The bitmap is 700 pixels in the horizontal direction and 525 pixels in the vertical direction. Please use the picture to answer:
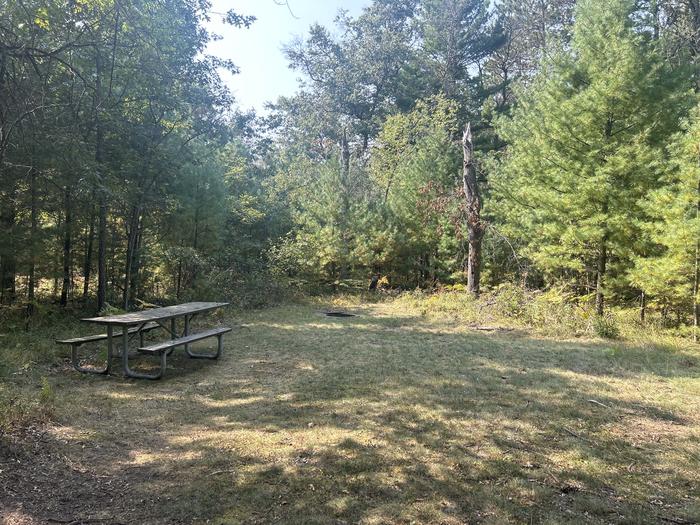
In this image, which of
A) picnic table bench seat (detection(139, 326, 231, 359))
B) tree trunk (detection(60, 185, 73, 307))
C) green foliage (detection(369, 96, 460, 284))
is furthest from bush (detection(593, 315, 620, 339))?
tree trunk (detection(60, 185, 73, 307))

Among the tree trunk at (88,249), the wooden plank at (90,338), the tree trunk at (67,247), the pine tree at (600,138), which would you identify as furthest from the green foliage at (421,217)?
the wooden plank at (90,338)

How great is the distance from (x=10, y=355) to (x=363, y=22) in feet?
97.5

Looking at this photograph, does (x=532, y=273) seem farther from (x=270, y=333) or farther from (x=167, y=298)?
(x=167, y=298)

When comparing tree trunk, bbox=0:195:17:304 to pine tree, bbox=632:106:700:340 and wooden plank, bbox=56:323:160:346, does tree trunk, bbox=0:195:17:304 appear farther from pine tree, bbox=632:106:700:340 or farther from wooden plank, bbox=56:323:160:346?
pine tree, bbox=632:106:700:340

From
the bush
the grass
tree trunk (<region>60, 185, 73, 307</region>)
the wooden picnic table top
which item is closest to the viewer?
the grass

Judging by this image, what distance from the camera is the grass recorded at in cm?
284

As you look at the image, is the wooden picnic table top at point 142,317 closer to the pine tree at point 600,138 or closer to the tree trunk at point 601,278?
the pine tree at point 600,138

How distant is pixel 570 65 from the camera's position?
11352 mm

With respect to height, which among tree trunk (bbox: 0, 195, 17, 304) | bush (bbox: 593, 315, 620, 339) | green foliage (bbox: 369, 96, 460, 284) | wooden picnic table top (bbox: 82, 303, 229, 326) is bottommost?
bush (bbox: 593, 315, 620, 339)

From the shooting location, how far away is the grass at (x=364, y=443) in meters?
2.84

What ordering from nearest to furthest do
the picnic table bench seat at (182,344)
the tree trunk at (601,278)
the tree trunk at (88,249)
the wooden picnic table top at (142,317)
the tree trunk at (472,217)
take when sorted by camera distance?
the wooden picnic table top at (142,317), the picnic table bench seat at (182,344), the tree trunk at (88,249), the tree trunk at (601,278), the tree trunk at (472,217)

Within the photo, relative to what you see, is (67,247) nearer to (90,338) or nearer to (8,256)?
(8,256)

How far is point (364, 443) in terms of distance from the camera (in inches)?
151

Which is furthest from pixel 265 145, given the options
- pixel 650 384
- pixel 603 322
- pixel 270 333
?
pixel 650 384
